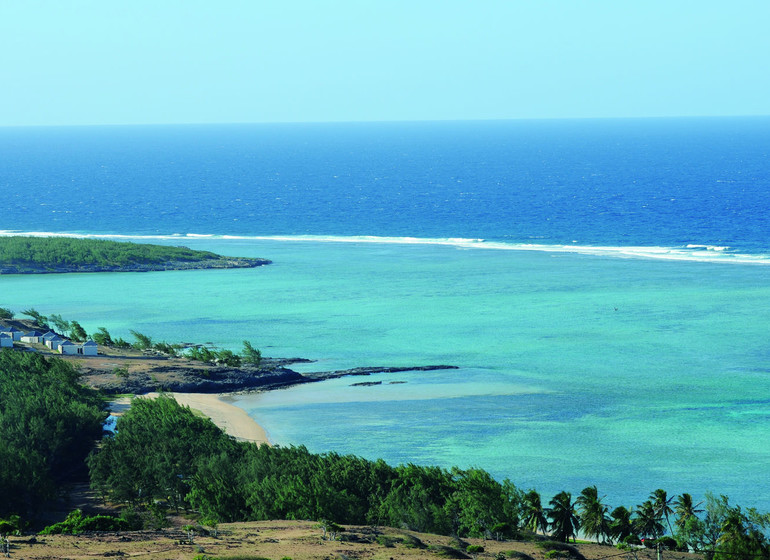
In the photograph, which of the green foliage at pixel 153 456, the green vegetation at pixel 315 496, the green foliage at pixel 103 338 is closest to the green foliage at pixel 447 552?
the green vegetation at pixel 315 496

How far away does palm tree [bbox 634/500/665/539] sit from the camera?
45.8 metres

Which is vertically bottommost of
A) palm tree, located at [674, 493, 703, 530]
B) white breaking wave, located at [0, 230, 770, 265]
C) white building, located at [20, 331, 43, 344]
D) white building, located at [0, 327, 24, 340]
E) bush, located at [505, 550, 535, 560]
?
bush, located at [505, 550, 535, 560]

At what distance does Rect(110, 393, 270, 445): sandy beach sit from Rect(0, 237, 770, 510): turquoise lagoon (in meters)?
1.33

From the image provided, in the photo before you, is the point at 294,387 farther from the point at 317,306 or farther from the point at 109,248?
the point at 109,248

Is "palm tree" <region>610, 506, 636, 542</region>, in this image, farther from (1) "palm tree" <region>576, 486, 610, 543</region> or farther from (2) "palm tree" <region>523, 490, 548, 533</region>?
(2) "palm tree" <region>523, 490, 548, 533</region>

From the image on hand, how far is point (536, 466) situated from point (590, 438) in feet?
20.7

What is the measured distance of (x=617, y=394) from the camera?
71625 millimetres

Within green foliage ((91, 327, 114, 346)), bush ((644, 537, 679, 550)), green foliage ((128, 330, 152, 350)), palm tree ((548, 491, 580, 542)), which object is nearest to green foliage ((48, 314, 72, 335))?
green foliage ((91, 327, 114, 346))

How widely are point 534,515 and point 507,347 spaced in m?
39.1

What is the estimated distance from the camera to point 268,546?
41.0 m

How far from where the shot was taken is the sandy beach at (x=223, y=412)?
65.2 meters

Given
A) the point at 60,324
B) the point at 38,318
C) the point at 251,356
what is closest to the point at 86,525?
the point at 251,356

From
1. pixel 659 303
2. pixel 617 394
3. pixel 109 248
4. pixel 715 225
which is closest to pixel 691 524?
pixel 617 394

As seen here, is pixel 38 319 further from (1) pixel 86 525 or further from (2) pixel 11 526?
(2) pixel 11 526
